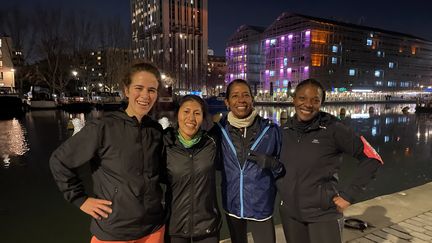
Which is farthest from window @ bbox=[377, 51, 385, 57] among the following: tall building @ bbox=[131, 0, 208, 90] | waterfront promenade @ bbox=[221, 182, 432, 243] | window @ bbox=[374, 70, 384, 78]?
waterfront promenade @ bbox=[221, 182, 432, 243]

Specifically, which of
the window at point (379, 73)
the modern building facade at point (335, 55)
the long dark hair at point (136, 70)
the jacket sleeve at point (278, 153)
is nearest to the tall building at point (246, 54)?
the modern building facade at point (335, 55)

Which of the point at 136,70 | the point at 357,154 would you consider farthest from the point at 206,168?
the point at 357,154

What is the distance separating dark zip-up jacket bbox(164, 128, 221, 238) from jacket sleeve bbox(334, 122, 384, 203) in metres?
1.18

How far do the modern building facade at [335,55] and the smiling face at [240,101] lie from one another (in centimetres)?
7224

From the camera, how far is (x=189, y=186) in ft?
8.19

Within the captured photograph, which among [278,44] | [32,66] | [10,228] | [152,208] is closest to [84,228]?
[10,228]

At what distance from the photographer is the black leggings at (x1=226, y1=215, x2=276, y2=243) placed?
9.46 feet

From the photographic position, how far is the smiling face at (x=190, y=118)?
2553 mm

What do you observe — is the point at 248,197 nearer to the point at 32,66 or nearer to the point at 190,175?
the point at 190,175

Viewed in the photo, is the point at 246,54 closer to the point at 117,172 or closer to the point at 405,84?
the point at 405,84

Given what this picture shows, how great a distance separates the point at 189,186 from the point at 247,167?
1.98ft

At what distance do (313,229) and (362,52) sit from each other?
9244 centimetres

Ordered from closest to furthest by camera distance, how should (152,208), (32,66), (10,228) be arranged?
1. (152,208)
2. (10,228)
3. (32,66)

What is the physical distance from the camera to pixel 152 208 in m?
2.32
